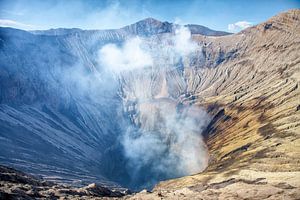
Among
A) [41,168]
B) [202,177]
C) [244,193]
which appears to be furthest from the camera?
[41,168]

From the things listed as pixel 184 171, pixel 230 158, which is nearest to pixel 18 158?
pixel 184 171

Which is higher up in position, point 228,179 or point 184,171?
point 184,171

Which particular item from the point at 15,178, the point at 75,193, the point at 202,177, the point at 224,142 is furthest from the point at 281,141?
the point at 15,178

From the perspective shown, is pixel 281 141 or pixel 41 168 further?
pixel 41 168

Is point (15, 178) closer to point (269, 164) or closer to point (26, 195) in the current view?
point (26, 195)

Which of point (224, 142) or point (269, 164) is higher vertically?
point (224, 142)

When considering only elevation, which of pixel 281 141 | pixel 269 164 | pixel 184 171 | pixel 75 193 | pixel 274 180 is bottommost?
pixel 75 193

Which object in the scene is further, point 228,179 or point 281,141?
point 281,141

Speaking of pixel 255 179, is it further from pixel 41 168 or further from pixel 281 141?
pixel 41 168

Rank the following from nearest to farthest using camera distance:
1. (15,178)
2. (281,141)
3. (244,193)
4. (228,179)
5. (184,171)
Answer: (15,178)
(244,193)
(228,179)
(281,141)
(184,171)
